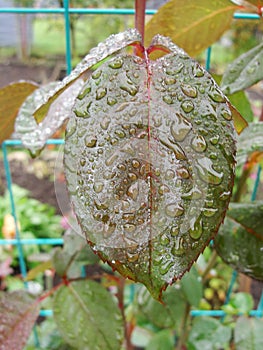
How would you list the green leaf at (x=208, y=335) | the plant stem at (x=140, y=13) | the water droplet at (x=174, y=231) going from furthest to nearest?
the green leaf at (x=208, y=335) < the plant stem at (x=140, y=13) < the water droplet at (x=174, y=231)

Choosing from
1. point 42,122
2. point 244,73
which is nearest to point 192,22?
point 244,73

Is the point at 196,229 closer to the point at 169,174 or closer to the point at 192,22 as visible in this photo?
the point at 169,174

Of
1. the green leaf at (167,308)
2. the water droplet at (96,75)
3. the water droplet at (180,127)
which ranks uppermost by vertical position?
the water droplet at (96,75)

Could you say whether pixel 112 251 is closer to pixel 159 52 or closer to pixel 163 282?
pixel 163 282

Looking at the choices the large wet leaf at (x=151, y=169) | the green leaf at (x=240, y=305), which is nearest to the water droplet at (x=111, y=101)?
the large wet leaf at (x=151, y=169)

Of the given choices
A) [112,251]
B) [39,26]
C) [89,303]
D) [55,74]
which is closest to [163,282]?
[112,251]

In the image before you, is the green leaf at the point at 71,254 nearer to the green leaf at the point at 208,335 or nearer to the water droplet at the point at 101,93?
the green leaf at the point at 208,335
